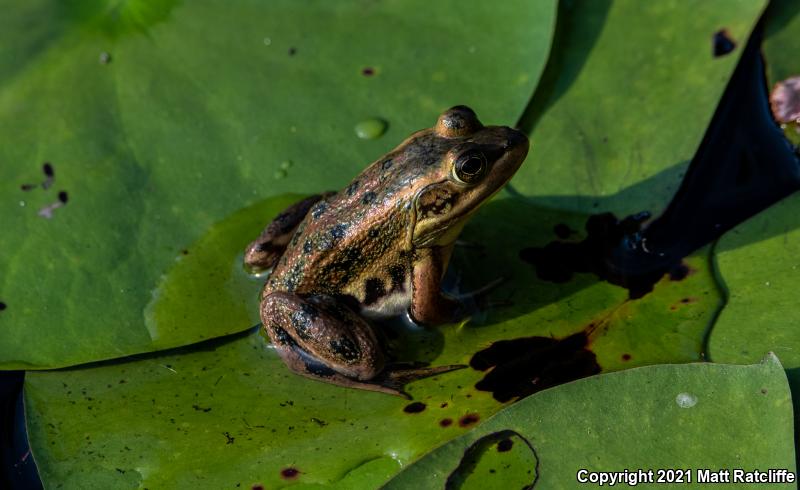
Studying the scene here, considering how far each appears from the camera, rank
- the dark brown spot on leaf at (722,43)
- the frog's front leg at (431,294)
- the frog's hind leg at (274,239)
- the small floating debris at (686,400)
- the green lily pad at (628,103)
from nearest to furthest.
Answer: the small floating debris at (686,400), the frog's front leg at (431,294), the frog's hind leg at (274,239), the green lily pad at (628,103), the dark brown spot on leaf at (722,43)

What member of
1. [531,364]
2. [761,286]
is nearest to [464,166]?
[531,364]

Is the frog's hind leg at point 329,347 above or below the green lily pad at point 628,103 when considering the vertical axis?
below

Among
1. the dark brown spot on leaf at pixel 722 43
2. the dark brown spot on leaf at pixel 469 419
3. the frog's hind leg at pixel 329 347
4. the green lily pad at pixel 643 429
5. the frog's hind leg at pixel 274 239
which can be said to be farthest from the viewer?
the dark brown spot on leaf at pixel 722 43

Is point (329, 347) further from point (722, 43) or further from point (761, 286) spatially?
point (722, 43)

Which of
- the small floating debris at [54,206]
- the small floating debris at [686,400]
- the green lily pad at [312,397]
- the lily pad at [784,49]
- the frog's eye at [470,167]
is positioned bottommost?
the green lily pad at [312,397]

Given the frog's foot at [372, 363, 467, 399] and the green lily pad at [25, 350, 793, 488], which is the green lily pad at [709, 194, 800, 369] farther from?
the frog's foot at [372, 363, 467, 399]

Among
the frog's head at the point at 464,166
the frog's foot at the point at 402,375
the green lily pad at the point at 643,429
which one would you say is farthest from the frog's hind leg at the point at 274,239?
the green lily pad at the point at 643,429

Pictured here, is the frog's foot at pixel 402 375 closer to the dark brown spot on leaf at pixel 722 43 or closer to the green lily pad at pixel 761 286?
the green lily pad at pixel 761 286

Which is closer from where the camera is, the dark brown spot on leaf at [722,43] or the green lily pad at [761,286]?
the green lily pad at [761,286]
